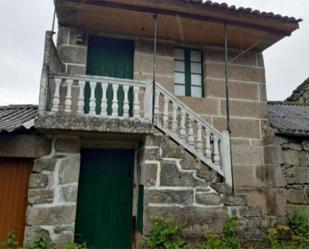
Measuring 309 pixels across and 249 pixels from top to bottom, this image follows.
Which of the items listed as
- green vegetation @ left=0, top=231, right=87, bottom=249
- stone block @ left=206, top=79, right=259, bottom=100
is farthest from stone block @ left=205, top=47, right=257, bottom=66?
green vegetation @ left=0, top=231, right=87, bottom=249

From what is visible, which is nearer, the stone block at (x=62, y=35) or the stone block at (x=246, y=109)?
the stone block at (x=62, y=35)

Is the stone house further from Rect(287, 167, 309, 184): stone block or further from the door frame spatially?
Rect(287, 167, 309, 184): stone block

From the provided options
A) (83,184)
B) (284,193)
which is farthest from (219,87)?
(83,184)

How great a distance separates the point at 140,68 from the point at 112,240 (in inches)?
141

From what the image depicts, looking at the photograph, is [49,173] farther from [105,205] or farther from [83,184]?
[105,205]

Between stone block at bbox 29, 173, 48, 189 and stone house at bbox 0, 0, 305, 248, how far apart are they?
0.02 m

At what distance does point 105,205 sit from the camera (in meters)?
5.59

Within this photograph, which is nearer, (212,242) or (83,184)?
(212,242)

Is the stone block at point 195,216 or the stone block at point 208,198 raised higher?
the stone block at point 208,198

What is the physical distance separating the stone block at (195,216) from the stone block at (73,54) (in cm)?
333

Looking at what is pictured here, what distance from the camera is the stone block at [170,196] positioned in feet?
15.2

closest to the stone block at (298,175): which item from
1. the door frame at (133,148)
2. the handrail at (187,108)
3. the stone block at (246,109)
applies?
the stone block at (246,109)

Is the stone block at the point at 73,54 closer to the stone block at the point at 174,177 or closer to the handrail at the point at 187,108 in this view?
the handrail at the point at 187,108

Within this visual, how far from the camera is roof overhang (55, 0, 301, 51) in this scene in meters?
5.13
